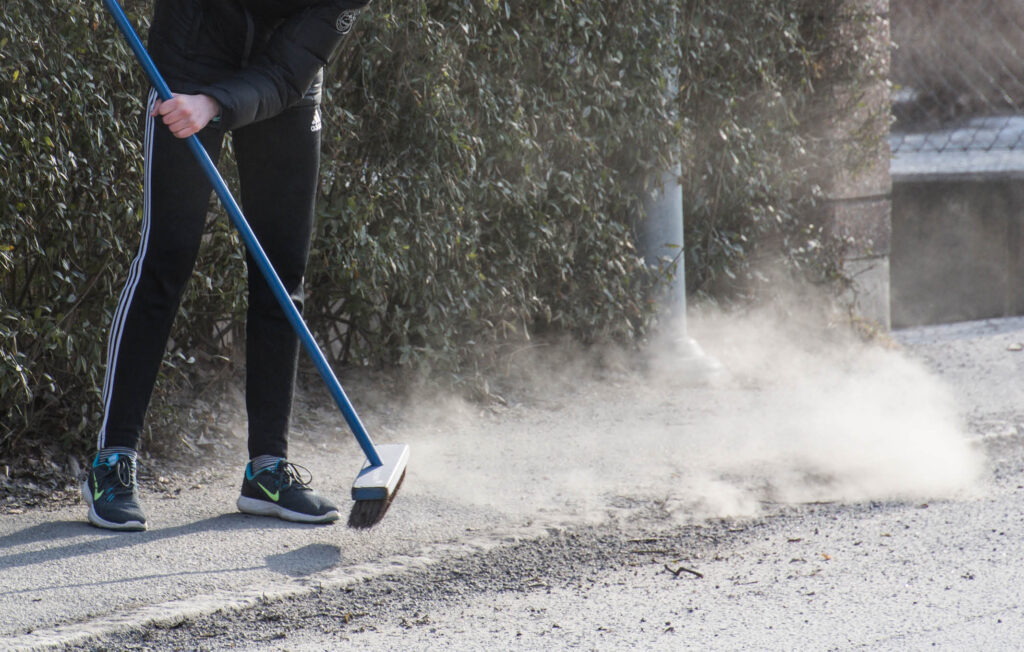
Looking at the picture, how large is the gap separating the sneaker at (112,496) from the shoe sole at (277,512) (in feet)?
1.02

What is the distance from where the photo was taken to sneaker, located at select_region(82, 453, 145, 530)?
3.43 metres

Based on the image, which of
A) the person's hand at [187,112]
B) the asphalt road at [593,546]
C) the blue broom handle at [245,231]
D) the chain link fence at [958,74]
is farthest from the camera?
the chain link fence at [958,74]

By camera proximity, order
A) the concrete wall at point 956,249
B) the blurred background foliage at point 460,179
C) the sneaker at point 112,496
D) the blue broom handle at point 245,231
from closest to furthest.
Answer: the blue broom handle at point 245,231
the sneaker at point 112,496
the blurred background foliage at point 460,179
the concrete wall at point 956,249

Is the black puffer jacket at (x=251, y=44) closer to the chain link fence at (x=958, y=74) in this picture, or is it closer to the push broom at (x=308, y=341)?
the push broom at (x=308, y=341)

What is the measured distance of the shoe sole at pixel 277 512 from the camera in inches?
141

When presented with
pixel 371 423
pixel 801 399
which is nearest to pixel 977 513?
pixel 801 399

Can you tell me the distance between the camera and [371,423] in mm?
4984

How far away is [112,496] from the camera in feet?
11.3

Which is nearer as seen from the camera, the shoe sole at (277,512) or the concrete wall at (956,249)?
the shoe sole at (277,512)

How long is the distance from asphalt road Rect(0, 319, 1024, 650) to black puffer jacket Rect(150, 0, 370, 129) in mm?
1197

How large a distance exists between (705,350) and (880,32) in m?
2.13

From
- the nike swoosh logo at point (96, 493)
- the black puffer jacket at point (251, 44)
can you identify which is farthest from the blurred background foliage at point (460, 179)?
the black puffer jacket at point (251, 44)

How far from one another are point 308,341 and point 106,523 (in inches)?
29.1

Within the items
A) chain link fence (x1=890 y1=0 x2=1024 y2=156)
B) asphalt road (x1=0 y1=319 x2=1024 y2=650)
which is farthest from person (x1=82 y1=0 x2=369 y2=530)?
chain link fence (x1=890 y1=0 x2=1024 y2=156)
